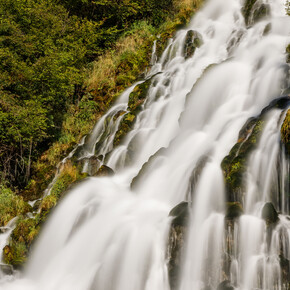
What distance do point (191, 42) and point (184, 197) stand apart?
1019 cm

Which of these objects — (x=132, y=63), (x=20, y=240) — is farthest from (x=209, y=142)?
(x=132, y=63)

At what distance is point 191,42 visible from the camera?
16.0 m

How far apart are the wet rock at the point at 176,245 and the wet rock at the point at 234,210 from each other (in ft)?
2.86

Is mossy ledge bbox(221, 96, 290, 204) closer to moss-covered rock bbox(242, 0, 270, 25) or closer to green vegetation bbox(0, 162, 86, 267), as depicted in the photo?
green vegetation bbox(0, 162, 86, 267)

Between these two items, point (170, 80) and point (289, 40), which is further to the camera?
point (170, 80)

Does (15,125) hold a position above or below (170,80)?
below

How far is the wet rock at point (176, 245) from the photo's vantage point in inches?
254

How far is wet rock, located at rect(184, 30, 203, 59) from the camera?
15.8 meters

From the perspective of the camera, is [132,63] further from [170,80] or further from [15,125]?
[15,125]

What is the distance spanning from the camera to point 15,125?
12.6m

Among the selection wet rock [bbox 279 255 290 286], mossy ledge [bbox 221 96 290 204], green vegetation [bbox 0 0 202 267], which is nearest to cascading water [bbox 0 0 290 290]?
wet rock [bbox 279 255 290 286]

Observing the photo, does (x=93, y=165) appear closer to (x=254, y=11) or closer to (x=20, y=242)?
(x=20, y=242)

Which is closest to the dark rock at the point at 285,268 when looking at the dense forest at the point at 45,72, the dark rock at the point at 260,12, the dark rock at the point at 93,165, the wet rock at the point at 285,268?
the wet rock at the point at 285,268

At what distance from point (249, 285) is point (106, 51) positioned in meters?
16.8
